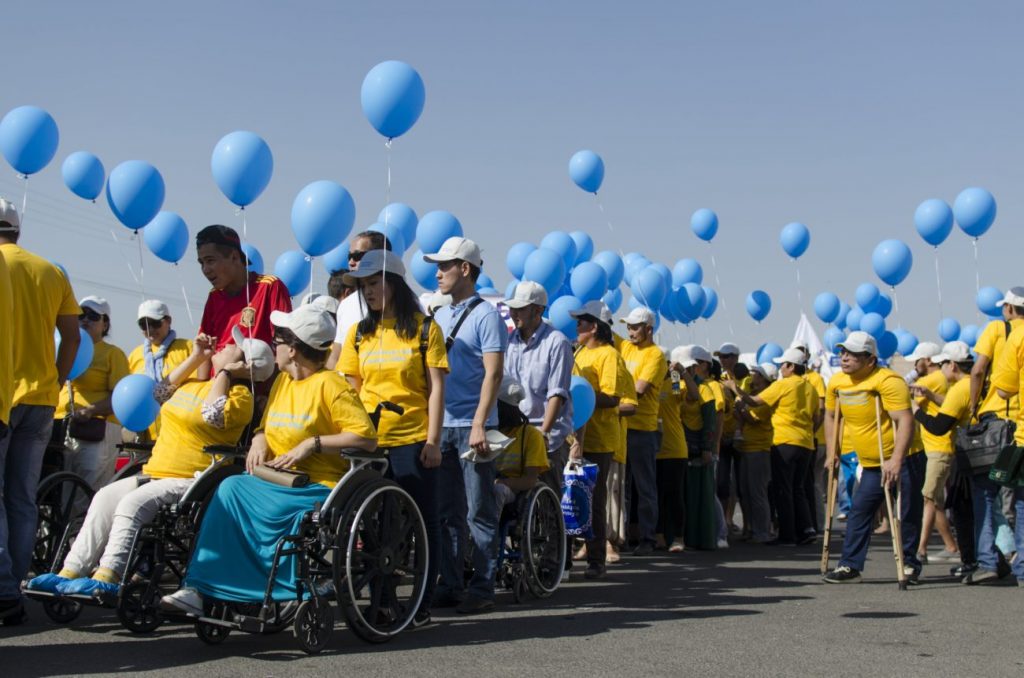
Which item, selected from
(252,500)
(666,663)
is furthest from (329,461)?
(666,663)

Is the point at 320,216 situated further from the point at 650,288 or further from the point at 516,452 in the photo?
the point at 650,288

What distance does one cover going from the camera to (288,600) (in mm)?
5453

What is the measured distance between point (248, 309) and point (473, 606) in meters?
2.10

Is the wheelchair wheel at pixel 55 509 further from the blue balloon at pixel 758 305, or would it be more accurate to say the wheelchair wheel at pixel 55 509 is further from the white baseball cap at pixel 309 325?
the blue balloon at pixel 758 305

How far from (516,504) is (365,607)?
1875 mm

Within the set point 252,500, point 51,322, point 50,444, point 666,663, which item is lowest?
point 666,663

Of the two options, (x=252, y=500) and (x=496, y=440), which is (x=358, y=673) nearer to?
(x=252, y=500)

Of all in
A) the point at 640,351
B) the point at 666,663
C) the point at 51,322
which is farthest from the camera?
the point at 640,351

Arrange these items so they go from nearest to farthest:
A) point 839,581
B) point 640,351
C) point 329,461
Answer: point 329,461, point 839,581, point 640,351

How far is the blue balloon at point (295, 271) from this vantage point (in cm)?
1243

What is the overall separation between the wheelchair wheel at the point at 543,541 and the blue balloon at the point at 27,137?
4.95 meters

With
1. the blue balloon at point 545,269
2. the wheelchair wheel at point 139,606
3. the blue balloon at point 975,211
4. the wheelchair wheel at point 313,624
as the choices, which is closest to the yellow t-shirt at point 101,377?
the wheelchair wheel at point 139,606

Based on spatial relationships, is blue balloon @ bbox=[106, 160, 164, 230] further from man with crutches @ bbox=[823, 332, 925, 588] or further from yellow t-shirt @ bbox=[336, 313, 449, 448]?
man with crutches @ bbox=[823, 332, 925, 588]

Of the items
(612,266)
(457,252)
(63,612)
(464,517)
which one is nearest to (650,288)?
(612,266)
